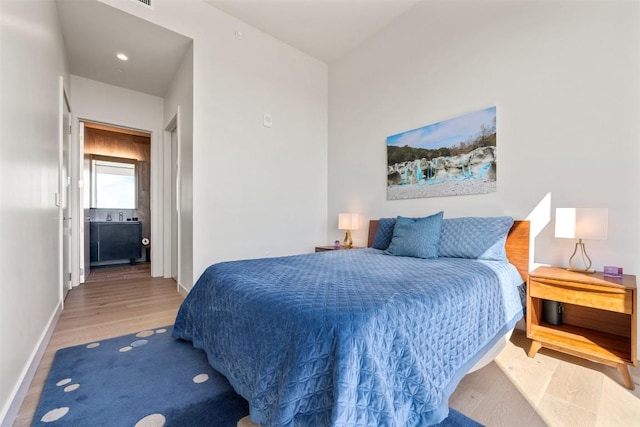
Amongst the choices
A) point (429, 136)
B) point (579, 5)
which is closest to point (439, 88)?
point (429, 136)

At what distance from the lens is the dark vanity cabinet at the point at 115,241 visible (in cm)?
561

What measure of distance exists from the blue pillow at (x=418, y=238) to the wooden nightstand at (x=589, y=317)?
2.43ft

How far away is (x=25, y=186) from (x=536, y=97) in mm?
3738

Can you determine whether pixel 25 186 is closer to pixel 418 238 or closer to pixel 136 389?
pixel 136 389

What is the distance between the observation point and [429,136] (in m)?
3.16

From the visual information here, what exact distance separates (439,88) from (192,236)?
10.3 feet

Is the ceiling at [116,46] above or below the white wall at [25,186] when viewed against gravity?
above

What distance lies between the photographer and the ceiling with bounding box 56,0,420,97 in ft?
9.80

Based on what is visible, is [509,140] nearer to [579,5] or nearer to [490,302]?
[579,5]

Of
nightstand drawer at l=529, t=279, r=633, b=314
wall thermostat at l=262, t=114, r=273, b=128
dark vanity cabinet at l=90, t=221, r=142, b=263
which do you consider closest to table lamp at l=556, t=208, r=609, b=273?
nightstand drawer at l=529, t=279, r=633, b=314

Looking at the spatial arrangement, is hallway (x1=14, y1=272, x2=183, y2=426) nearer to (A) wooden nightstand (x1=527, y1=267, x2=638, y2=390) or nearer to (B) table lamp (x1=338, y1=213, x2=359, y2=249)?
Result: (B) table lamp (x1=338, y1=213, x2=359, y2=249)

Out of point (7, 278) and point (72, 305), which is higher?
point (7, 278)

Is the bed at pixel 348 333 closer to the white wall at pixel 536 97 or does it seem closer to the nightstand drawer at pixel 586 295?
the nightstand drawer at pixel 586 295

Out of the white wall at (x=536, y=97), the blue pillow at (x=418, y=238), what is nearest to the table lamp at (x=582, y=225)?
the white wall at (x=536, y=97)
